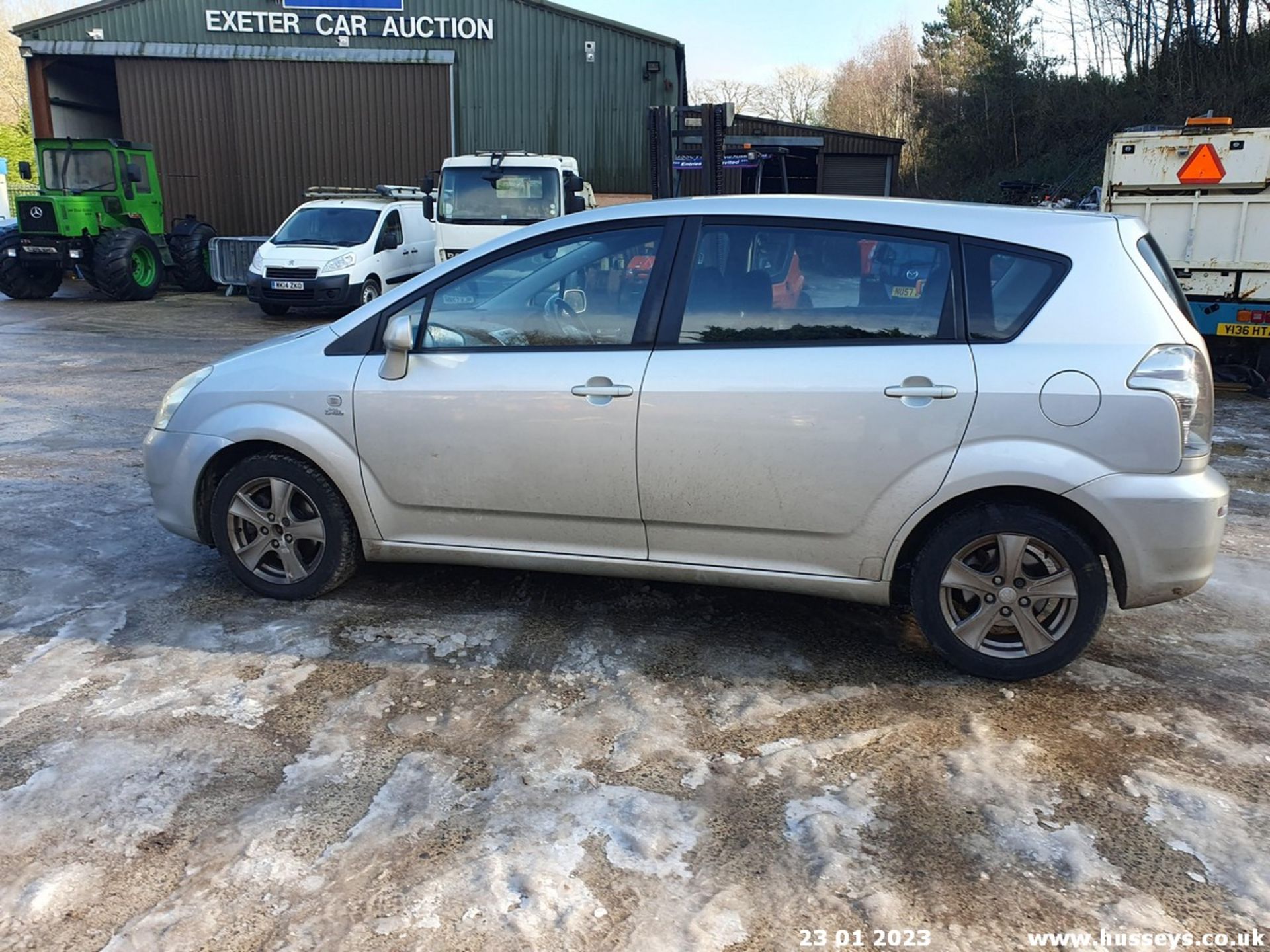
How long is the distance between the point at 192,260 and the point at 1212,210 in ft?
58.5

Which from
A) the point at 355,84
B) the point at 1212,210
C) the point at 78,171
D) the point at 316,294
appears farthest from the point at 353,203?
the point at 1212,210

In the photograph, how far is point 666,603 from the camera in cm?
433

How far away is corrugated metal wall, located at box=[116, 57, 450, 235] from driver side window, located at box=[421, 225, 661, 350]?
2048 cm

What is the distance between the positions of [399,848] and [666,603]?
192 cm

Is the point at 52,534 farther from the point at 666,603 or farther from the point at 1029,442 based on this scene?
the point at 1029,442

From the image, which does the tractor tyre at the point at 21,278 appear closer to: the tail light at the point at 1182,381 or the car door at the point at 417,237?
the car door at the point at 417,237

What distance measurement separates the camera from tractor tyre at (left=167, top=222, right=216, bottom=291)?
19500 mm

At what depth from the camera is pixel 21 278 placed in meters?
17.7

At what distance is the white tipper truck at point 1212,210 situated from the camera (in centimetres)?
899

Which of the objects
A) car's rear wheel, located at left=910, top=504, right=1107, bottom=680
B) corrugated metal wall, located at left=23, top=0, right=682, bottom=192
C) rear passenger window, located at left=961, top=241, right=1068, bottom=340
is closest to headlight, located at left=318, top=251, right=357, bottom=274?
corrugated metal wall, located at left=23, top=0, right=682, bottom=192

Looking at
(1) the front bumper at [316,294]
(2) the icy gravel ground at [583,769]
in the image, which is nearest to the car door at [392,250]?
(1) the front bumper at [316,294]

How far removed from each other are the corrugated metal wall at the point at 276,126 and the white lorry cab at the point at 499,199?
31.3 feet

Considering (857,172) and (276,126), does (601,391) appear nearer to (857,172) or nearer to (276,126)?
(276,126)

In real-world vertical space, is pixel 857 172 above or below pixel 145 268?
above
